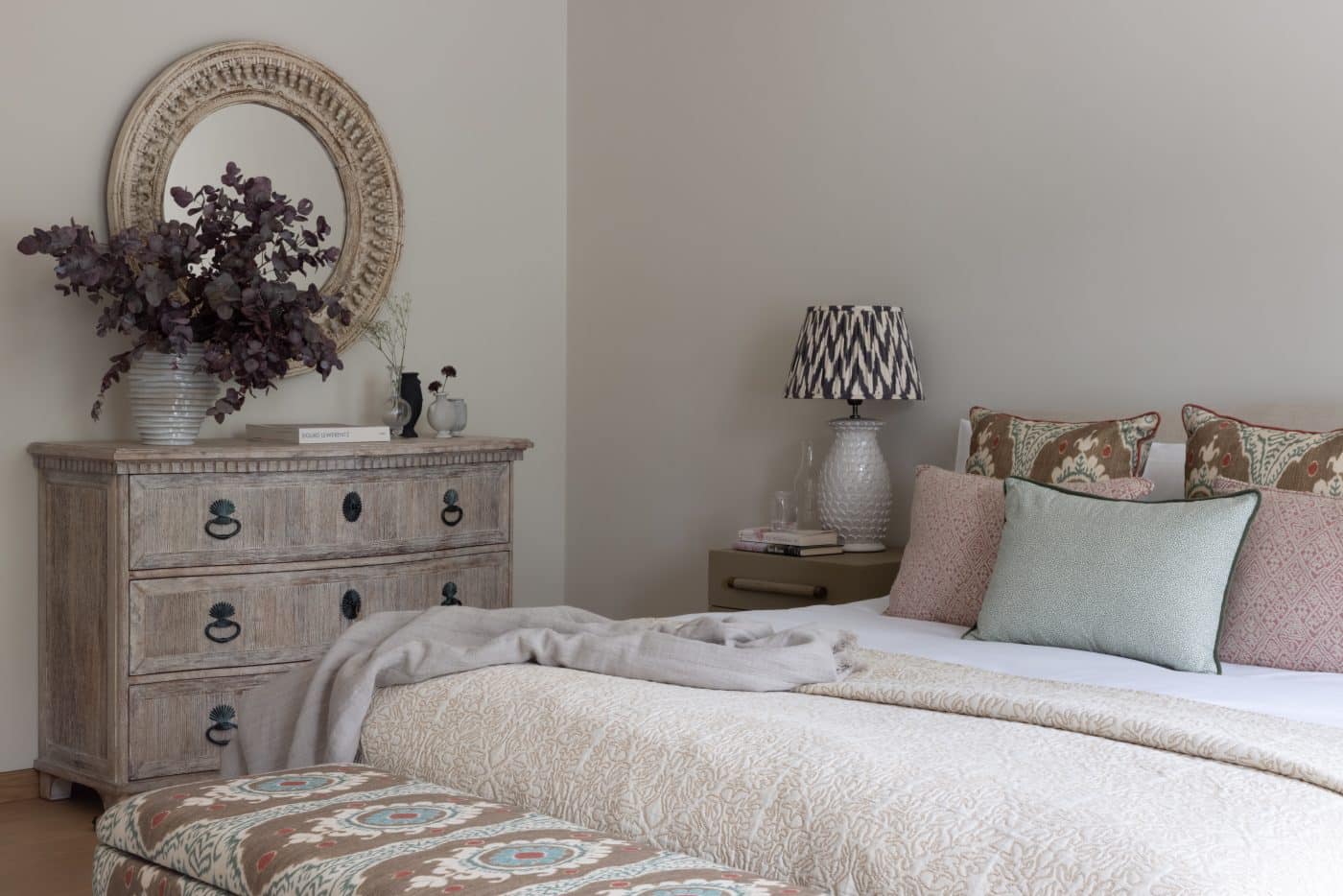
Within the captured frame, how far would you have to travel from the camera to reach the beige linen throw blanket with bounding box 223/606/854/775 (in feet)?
7.33

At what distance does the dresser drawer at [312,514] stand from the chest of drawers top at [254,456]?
24 mm

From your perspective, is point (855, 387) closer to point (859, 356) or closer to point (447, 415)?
point (859, 356)

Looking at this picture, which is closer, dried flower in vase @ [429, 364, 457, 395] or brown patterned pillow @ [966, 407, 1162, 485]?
brown patterned pillow @ [966, 407, 1162, 485]

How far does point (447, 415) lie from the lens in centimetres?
419

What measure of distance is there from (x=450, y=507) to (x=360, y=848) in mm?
2340

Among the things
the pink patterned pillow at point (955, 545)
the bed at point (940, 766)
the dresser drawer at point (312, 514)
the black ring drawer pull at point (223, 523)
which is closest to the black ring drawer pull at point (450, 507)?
the dresser drawer at point (312, 514)

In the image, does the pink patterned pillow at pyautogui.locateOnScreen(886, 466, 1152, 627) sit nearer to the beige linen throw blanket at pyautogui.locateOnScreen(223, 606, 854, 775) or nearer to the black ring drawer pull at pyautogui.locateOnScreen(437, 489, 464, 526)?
the beige linen throw blanket at pyautogui.locateOnScreen(223, 606, 854, 775)

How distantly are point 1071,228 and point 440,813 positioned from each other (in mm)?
2386

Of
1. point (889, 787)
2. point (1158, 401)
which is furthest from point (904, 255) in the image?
point (889, 787)

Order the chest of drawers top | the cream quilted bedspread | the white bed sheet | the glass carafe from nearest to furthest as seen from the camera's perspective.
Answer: the cream quilted bedspread < the white bed sheet < the chest of drawers top < the glass carafe

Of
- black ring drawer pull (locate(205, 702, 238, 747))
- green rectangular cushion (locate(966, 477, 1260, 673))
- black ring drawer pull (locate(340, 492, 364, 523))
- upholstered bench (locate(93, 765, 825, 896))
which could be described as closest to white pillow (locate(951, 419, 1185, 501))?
green rectangular cushion (locate(966, 477, 1260, 673))

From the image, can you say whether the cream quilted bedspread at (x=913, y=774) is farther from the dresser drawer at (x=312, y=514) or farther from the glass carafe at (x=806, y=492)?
the glass carafe at (x=806, y=492)

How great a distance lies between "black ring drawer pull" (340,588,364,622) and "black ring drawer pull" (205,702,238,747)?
1.26 ft

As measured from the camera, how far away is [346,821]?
5.77ft
